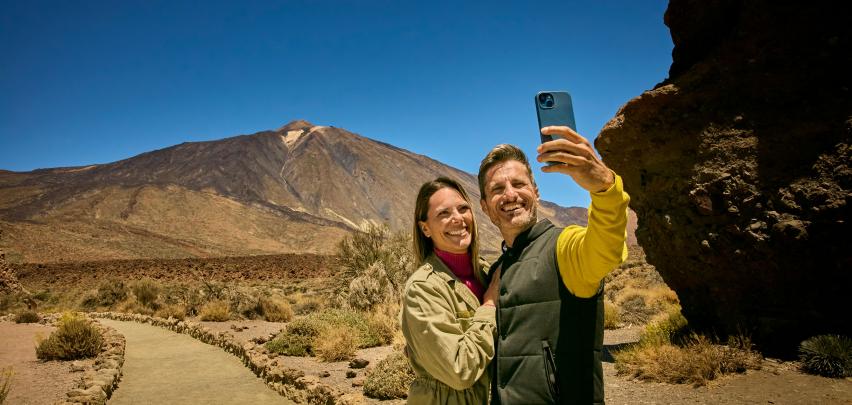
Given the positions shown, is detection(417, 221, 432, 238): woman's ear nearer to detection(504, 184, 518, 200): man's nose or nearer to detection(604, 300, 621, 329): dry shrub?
detection(504, 184, 518, 200): man's nose

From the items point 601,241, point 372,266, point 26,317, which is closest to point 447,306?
point 601,241

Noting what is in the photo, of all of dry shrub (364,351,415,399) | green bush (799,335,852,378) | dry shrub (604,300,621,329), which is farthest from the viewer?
dry shrub (604,300,621,329)

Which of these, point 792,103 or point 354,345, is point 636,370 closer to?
point 792,103

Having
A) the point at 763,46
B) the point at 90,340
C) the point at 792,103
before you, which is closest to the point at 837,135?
the point at 792,103

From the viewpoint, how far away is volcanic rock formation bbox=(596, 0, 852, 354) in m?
5.79

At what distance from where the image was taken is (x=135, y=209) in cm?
8106

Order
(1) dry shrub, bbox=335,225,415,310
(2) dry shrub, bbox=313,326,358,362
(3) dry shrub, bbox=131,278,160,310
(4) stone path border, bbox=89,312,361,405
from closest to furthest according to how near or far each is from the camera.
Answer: (4) stone path border, bbox=89,312,361,405 → (2) dry shrub, bbox=313,326,358,362 → (1) dry shrub, bbox=335,225,415,310 → (3) dry shrub, bbox=131,278,160,310

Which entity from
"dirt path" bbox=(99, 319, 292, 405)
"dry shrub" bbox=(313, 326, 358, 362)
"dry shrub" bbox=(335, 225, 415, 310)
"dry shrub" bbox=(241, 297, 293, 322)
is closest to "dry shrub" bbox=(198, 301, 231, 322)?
"dry shrub" bbox=(241, 297, 293, 322)

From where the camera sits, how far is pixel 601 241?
1.75 m

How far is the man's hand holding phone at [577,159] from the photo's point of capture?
1.66 m

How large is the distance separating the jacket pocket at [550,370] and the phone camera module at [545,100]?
0.94 metres

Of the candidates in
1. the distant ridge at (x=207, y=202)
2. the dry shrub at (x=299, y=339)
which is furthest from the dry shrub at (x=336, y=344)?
the distant ridge at (x=207, y=202)

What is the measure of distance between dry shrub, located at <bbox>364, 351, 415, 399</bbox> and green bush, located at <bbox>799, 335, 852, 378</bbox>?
500 cm

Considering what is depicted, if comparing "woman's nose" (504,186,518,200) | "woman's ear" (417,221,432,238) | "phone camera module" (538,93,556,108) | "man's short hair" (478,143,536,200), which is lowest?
"woman's ear" (417,221,432,238)
